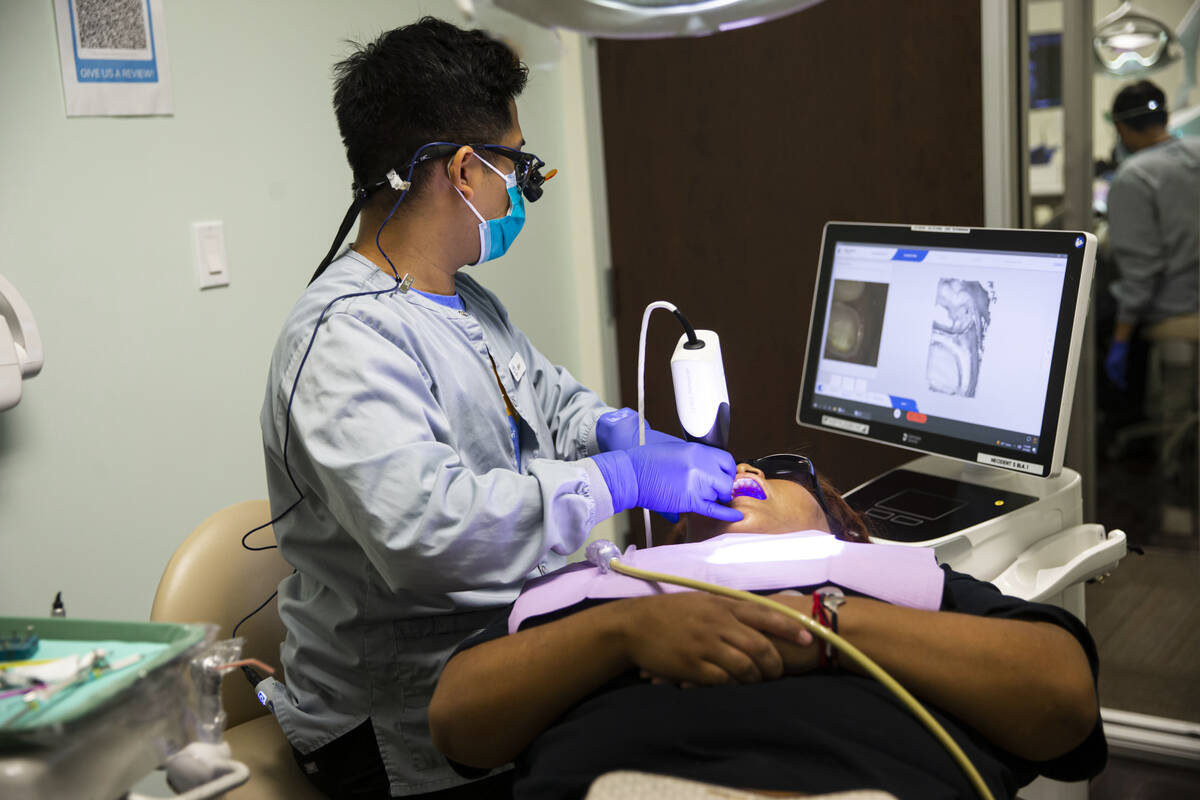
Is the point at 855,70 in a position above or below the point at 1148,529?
above

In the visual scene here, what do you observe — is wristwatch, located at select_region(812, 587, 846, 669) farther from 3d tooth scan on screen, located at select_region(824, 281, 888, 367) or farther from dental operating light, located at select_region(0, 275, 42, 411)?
dental operating light, located at select_region(0, 275, 42, 411)

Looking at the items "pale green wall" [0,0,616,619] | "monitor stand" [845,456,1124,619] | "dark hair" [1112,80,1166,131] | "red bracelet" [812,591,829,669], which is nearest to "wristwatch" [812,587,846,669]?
"red bracelet" [812,591,829,669]

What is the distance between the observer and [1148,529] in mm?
3469

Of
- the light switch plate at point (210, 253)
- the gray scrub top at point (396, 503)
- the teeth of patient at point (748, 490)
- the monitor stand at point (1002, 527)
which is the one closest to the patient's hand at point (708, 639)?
the gray scrub top at point (396, 503)

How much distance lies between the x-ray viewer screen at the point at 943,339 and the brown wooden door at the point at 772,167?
74 cm

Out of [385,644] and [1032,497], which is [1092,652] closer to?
[1032,497]

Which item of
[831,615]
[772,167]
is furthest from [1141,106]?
[831,615]

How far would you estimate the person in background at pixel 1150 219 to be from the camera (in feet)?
8.20

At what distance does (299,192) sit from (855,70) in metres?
1.34

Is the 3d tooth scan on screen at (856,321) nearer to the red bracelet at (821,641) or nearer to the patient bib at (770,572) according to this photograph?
the patient bib at (770,572)

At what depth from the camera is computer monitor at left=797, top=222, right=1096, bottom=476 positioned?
5.14 ft

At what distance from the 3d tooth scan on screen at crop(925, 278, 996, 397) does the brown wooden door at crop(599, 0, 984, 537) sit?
2.69 feet

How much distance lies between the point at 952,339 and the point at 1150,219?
5.22ft

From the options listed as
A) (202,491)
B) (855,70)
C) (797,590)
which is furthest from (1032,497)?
(202,491)
